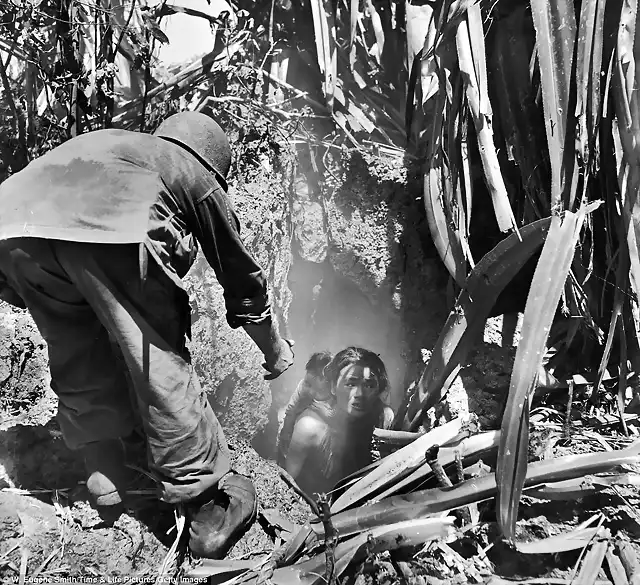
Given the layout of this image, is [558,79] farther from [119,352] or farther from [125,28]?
[125,28]

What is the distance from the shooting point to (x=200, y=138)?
1.87m

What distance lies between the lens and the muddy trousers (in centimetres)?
165

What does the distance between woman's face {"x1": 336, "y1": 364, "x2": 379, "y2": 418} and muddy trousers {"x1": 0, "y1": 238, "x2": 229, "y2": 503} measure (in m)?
1.10

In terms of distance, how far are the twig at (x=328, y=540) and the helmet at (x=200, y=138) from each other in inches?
45.7

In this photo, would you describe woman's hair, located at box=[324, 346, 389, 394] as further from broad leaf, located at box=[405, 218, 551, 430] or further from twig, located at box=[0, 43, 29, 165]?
twig, located at box=[0, 43, 29, 165]

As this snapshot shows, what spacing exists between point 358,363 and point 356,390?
0.18m

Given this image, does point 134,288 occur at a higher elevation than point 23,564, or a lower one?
higher

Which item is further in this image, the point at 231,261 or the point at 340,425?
the point at 340,425

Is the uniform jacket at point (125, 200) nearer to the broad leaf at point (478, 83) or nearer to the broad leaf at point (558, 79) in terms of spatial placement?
the broad leaf at point (478, 83)

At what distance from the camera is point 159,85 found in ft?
10.0

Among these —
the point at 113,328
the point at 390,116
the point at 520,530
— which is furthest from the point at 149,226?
the point at 390,116

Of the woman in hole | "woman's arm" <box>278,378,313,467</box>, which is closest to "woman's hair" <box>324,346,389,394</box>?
the woman in hole

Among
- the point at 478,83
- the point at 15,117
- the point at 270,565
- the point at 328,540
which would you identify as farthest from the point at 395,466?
the point at 15,117

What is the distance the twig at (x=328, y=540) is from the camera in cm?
172
